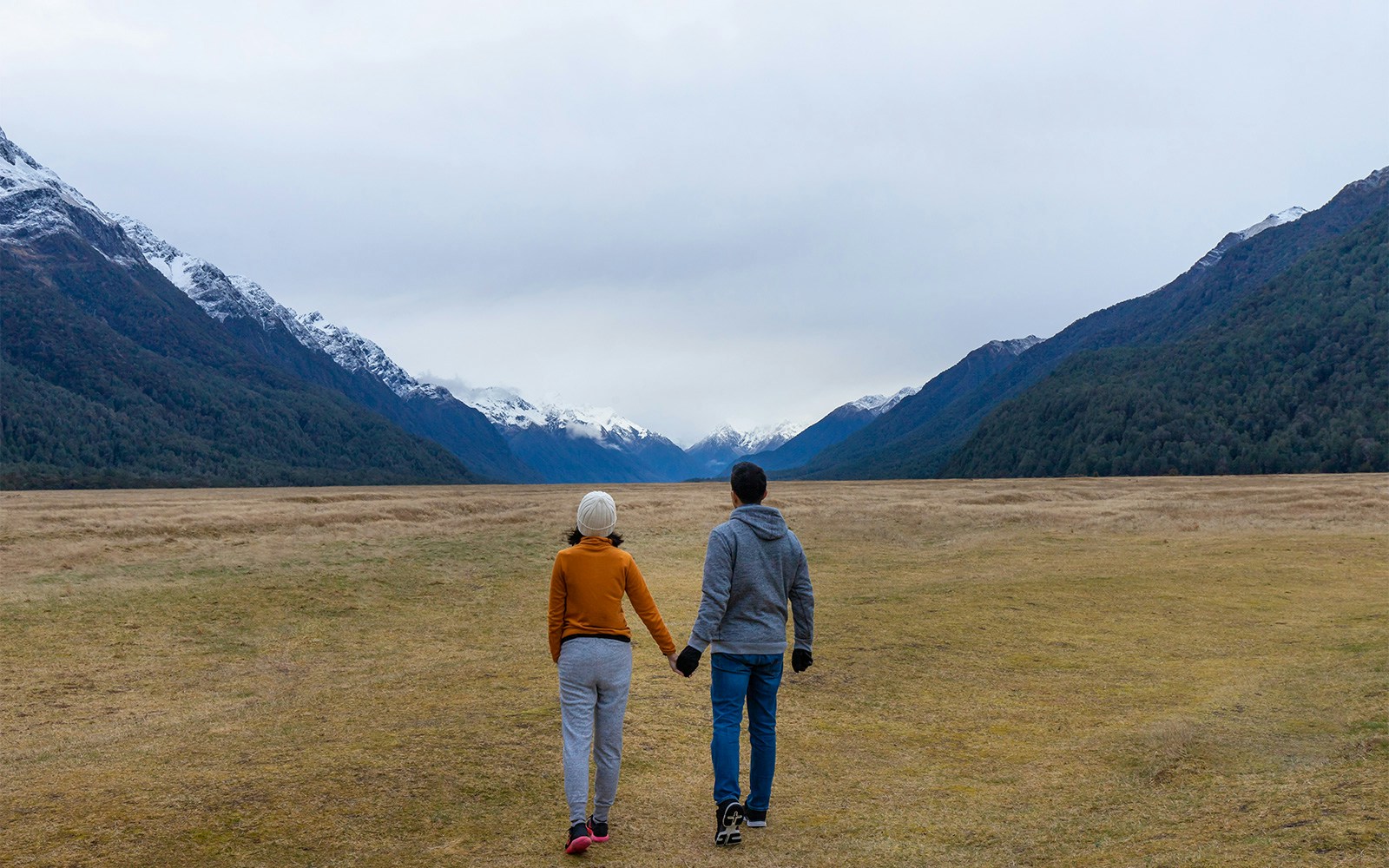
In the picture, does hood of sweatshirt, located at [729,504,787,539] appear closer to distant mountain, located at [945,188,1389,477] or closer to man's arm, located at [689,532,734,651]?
man's arm, located at [689,532,734,651]

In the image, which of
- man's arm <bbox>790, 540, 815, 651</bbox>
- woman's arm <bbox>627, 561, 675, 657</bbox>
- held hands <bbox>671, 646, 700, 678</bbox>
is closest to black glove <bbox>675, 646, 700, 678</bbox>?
held hands <bbox>671, 646, 700, 678</bbox>

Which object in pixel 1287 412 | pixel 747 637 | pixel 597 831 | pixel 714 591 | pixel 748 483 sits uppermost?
pixel 1287 412

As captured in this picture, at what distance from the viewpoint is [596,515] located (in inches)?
337

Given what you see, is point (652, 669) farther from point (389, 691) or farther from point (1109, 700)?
point (1109, 700)

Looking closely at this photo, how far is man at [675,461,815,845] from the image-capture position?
8680mm

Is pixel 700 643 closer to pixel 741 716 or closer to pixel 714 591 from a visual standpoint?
pixel 714 591

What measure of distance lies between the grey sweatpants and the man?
70 centimetres

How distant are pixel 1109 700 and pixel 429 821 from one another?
459 inches

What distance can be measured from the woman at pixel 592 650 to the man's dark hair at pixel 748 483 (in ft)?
4.64

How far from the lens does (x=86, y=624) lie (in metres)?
21.0

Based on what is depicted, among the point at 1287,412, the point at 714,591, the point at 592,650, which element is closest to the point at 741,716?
the point at 714,591

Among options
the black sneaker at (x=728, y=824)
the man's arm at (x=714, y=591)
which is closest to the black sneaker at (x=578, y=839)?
the black sneaker at (x=728, y=824)

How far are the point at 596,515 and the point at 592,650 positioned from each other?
1352 mm

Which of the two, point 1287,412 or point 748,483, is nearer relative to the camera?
point 748,483
